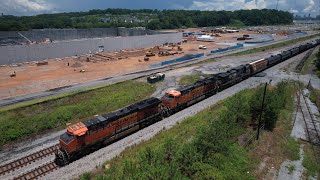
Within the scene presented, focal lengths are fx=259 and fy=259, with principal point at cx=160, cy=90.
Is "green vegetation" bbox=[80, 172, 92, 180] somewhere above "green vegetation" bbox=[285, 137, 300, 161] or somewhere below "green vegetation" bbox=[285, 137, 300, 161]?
below

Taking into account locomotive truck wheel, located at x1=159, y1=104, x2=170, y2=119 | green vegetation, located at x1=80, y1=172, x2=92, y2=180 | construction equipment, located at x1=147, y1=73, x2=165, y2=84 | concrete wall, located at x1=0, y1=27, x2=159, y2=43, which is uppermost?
concrete wall, located at x1=0, y1=27, x2=159, y2=43

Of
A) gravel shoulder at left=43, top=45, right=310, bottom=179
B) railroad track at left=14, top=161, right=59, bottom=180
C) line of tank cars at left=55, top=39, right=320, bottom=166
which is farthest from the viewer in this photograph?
line of tank cars at left=55, top=39, right=320, bottom=166

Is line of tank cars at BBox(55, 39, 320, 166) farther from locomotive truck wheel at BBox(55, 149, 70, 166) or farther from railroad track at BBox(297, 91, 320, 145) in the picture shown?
railroad track at BBox(297, 91, 320, 145)

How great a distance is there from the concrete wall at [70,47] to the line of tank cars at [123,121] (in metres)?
57.5

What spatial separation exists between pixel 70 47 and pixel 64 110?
54.5m

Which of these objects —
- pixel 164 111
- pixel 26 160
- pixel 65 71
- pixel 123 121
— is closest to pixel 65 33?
pixel 65 71

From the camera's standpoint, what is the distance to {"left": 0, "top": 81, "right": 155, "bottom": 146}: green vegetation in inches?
1265

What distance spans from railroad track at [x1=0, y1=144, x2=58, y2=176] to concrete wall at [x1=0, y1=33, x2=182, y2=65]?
56467 millimetres

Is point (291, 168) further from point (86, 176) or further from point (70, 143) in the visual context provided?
point (70, 143)

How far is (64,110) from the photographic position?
1463 inches

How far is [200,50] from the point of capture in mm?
100625

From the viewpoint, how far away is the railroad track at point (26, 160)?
970 inches

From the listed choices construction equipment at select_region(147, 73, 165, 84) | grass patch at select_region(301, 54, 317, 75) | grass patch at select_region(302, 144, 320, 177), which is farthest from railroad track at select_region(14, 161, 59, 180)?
grass patch at select_region(301, 54, 317, 75)

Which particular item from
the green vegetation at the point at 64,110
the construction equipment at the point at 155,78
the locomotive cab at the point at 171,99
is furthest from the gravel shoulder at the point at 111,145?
the green vegetation at the point at 64,110
